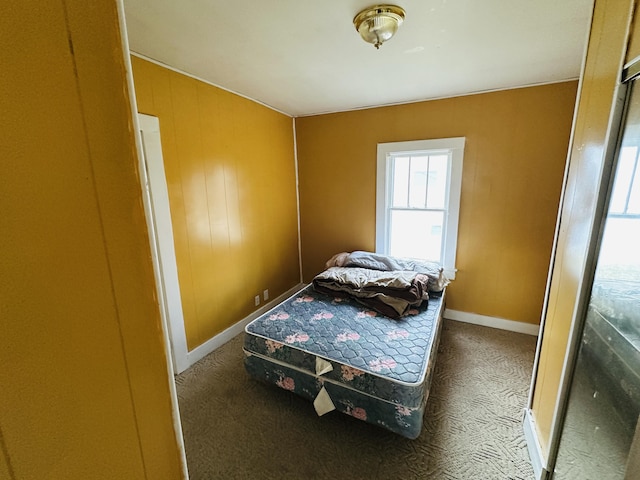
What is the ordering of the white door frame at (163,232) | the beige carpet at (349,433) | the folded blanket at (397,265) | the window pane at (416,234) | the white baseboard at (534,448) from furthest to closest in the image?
1. the window pane at (416,234)
2. the folded blanket at (397,265)
3. the white door frame at (163,232)
4. the beige carpet at (349,433)
5. the white baseboard at (534,448)

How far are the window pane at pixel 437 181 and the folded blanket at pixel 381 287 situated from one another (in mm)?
906

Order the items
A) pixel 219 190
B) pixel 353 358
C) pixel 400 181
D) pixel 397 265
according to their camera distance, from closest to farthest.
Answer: pixel 353 358 < pixel 219 190 < pixel 397 265 < pixel 400 181

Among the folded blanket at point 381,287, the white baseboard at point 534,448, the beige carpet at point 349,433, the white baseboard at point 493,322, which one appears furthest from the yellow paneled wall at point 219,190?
the white baseboard at point 534,448

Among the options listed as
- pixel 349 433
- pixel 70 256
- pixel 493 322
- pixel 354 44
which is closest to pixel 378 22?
pixel 354 44

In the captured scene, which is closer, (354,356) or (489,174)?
(354,356)

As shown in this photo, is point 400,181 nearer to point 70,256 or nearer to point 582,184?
point 582,184

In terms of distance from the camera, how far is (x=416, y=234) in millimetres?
3105

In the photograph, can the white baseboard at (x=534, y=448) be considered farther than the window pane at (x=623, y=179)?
Yes

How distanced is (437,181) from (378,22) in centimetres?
184

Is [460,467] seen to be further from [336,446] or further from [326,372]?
[326,372]

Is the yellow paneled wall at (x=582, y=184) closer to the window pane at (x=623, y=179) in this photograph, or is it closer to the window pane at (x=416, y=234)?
the window pane at (x=623, y=179)

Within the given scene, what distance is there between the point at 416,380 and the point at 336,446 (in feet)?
2.08

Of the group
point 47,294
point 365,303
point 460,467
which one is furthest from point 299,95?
point 460,467

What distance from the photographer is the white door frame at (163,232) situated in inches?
75.2
